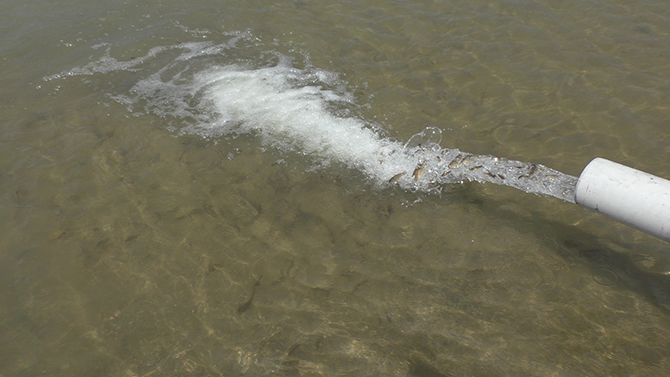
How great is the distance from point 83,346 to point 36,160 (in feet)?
8.36

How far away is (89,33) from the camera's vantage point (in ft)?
23.0

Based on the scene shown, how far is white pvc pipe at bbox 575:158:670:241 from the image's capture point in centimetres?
310

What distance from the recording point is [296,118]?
5445 millimetres

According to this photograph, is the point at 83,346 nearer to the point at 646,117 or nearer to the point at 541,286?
the point at 541,286

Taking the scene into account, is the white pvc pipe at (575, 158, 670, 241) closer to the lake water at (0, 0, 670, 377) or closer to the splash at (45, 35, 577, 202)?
the lake water at (0, 0, 670, 377)

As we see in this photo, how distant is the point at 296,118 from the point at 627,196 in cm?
352

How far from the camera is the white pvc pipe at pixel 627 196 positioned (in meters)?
3.10

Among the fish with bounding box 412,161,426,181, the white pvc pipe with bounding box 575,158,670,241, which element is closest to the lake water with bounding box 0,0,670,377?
the fish with bounding box 412,161,426,181

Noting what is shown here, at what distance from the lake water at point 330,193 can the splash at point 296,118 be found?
30 millimetres

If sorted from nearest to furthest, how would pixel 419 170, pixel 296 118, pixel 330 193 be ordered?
pixel 330 193 < pixel 419 170 < pixel 296 118

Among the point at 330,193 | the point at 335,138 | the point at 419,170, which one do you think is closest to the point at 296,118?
the point at 335,138

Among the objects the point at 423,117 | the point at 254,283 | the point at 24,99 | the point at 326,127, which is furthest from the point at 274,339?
the point at 24,99

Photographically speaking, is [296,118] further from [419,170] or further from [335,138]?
[419,170]

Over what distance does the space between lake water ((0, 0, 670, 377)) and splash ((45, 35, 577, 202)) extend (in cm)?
3
